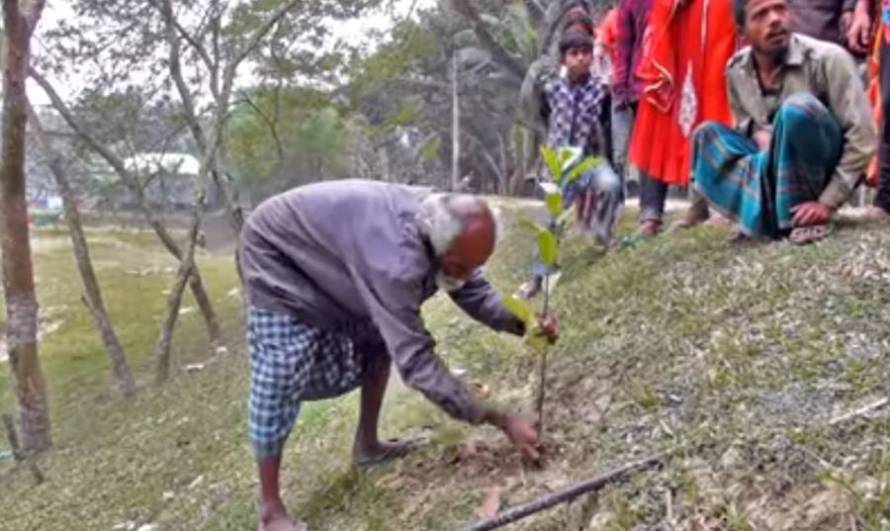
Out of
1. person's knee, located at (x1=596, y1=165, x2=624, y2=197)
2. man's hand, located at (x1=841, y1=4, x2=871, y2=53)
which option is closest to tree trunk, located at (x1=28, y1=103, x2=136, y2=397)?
person's knee, located at (x1=596, y1=165, x2=624, y2=197)

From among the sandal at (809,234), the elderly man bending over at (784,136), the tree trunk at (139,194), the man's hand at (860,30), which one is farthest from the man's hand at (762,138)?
the tree trunk at (139,194)

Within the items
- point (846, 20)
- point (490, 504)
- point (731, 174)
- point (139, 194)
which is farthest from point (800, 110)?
point (139, 194)

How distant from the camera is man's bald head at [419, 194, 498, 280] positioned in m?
3.11

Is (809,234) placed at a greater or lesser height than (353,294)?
lesser

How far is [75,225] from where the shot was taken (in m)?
11.6

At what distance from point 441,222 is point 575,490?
90 cm

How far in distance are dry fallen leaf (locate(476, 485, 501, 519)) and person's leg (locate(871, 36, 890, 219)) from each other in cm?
231

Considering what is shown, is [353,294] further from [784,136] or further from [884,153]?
[884,153]

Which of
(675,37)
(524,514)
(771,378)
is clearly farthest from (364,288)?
(675,37)

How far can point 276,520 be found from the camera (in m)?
3.57

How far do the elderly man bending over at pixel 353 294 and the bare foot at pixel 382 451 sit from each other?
245 millimetres

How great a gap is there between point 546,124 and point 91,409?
861 centimetres

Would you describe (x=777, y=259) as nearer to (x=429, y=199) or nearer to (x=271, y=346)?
(x=429, y=199)

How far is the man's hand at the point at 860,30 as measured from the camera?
16.1ft
